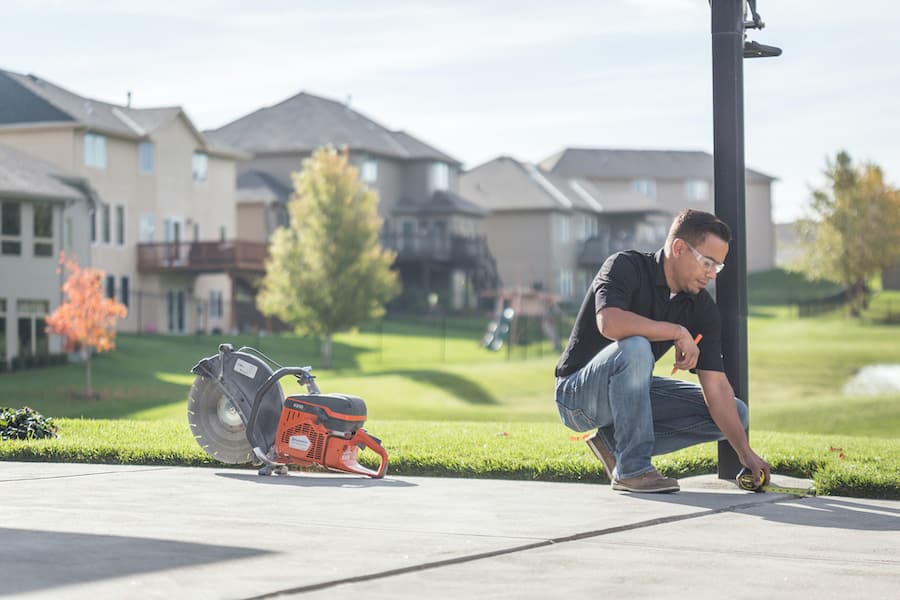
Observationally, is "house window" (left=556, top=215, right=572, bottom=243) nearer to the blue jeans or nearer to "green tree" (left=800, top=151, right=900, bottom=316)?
"green tree" (left=800, top=151, right=900, bottom=316)

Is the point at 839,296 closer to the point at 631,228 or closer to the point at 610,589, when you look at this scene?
the point at 631,228

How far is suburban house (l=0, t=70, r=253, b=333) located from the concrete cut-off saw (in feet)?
135

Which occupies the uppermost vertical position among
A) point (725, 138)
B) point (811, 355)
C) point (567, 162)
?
point (567, 162)

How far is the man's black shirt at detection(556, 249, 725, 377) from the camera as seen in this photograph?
7.26 m

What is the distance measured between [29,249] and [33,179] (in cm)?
209

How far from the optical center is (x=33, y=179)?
42.0 m

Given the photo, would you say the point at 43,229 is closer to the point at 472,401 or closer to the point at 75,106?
the point at 75,106

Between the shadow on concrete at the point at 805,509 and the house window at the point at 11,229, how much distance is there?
120 ft

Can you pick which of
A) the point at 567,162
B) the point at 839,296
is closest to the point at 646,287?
the point at 839,296

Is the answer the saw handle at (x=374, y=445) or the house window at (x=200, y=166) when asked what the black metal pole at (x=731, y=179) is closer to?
the saw handle at (x=374, y=445)

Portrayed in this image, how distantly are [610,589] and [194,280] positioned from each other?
5171 cm

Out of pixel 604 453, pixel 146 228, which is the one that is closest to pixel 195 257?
pixel 146 228

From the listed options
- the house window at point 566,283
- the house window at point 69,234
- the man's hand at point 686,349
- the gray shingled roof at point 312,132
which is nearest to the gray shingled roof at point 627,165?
the house window at point 566,283

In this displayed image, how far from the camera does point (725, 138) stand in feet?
26.7
